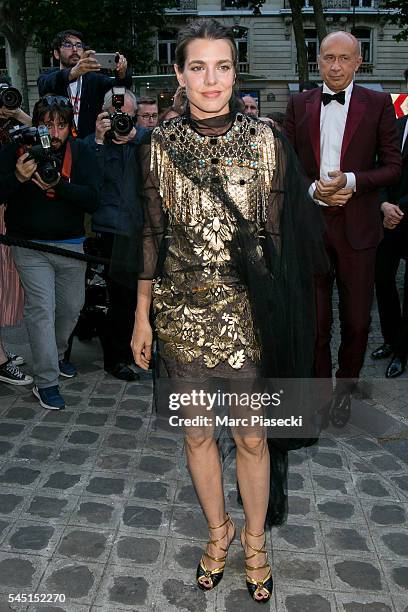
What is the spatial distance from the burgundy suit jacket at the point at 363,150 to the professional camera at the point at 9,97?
2.16 meters

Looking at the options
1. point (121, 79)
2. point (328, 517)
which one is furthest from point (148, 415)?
point (121, 79)

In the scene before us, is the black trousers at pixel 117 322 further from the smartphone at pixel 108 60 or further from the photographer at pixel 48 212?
the smartphone at pixel 108 60

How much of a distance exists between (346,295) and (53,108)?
2.29m

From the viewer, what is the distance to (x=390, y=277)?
6055mm

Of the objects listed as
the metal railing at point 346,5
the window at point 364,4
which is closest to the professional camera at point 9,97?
the metal railing at point 346,5

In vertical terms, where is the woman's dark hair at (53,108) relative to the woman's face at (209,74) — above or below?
below

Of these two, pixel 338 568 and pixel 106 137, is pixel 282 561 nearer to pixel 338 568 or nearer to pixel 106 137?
pixel 338 568

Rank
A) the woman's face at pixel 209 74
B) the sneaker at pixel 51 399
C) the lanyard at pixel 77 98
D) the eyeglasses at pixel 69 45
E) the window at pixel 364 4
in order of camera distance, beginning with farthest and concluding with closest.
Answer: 1. the window at pixel 364 4
2. the eyeglasses at pixel 69 45
3. the lanyard at pixel 77 98
4. the sneaker at pixel 51 399
5. the woman's face at pixel 209 74

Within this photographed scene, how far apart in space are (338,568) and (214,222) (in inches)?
63.1

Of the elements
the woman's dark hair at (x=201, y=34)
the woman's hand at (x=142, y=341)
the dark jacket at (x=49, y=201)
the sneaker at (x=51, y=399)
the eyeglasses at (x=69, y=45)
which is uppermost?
the eyeglasses at (x=69, y=45)

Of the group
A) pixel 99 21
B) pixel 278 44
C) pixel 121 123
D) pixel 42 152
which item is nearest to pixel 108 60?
pixel 121 123

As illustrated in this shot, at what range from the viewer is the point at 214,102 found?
270 centimetres

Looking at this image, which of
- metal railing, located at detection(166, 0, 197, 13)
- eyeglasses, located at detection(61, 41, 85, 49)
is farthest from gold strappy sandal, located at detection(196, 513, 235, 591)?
metal railing, located at detection(166, 0, 197, 13)

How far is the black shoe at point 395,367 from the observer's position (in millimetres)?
5539
